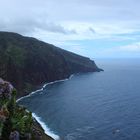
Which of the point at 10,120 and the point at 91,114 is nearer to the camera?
the point at 10,120

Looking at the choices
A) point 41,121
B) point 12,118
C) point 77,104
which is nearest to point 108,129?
point 41,121

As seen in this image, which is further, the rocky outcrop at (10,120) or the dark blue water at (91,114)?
the dark blue water at (91,114)

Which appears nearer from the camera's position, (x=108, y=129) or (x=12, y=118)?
(x=12, y=118)

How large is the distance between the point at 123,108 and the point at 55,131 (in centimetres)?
4443

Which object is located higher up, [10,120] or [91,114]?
[10,120]

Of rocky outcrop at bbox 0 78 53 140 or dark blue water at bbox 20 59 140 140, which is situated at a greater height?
rocky outcrop at bbox 0 78 53 140

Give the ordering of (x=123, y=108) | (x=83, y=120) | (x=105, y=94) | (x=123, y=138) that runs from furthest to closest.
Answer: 1. (x=105, y=94)
2. (x=123, y=108)
3. (x=83, y=120)
4. (x=123, y=138)

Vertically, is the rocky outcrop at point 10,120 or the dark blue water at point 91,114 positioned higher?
the rocky outcrop at point 10,120

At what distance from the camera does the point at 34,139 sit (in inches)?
2509

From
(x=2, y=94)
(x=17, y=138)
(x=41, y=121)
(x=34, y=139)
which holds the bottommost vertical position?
(x=41, y=121)

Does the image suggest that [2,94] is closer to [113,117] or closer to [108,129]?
[108,129]

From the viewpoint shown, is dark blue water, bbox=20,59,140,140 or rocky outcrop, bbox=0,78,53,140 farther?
dark blue water, bbox=20,59,140,140

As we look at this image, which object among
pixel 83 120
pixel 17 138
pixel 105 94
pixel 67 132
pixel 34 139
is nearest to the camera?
pixel 17 138

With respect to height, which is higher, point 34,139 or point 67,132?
point 34,139
